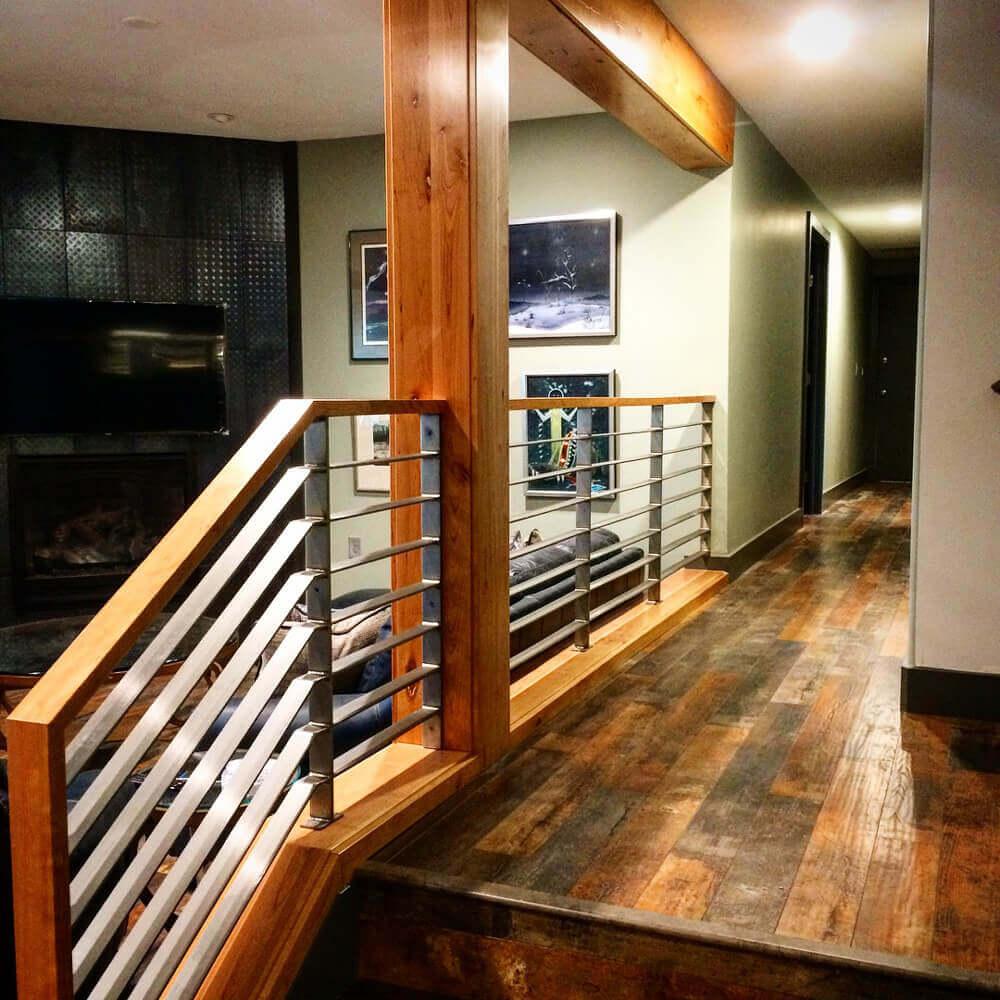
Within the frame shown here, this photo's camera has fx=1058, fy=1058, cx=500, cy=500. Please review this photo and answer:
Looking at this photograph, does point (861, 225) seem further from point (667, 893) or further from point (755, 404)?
point (667, 893)

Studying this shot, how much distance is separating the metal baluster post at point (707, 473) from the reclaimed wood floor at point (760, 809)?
1.54 metres

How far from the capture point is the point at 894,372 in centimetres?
1182

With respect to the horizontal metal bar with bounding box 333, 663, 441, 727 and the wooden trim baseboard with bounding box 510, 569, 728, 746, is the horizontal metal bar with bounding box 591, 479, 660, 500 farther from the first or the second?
the horizontal metal bar with bounding box 333, 663, 441, 727

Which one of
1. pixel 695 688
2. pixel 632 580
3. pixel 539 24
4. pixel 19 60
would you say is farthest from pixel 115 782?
pixel 19 60

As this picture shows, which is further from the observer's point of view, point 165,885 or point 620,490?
point 620,490

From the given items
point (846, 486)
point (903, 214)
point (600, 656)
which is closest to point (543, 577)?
point (600, 656)

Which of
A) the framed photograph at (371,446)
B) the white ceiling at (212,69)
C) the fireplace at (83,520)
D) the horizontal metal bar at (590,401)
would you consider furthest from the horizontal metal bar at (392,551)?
the fireplace at (83,520)

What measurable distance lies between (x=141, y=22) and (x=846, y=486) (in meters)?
7.90

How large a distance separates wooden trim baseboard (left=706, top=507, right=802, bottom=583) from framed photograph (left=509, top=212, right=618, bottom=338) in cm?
134

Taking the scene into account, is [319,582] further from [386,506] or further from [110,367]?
[110,367]

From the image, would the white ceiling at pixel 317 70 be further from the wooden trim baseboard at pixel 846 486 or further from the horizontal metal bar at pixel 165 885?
the wooden trim baseboard at pixel 846 486

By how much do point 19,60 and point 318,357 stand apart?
2.25m

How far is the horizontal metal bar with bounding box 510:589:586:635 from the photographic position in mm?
3207

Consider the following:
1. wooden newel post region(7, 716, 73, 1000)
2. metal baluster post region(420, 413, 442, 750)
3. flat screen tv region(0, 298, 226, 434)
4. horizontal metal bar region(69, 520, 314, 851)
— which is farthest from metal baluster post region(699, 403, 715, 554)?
wooden newel post region(7, 716, 73, 1000)
